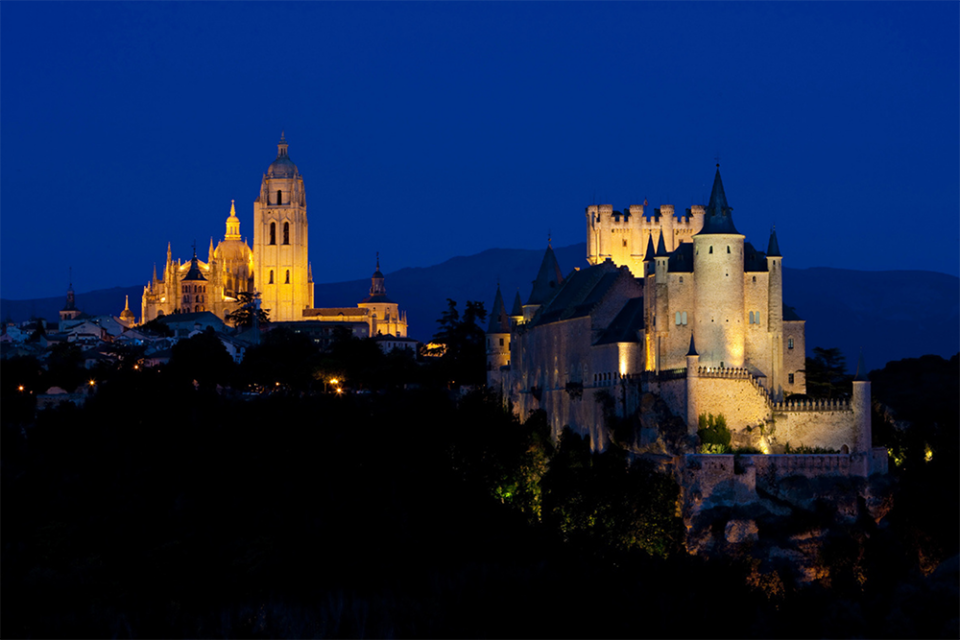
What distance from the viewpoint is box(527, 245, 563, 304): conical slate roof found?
7256cm

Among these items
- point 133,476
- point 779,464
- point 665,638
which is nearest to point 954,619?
point 665,638

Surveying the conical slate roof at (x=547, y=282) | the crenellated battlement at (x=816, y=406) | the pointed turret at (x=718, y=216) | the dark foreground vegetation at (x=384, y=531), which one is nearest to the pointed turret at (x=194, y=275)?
the dark foreground vegetation at (x=384, y=531)

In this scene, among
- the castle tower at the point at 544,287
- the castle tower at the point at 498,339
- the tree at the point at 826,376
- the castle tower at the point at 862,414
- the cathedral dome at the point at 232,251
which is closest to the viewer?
the castle tower at the point at 862,414

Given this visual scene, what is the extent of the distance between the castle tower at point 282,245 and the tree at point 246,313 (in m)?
2.97

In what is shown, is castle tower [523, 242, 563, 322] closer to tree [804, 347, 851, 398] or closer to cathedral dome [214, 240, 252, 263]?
tree [804, 347, 851, 398]

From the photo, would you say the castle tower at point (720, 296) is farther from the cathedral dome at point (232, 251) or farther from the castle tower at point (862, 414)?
the cathedral dome at point (232, 251)

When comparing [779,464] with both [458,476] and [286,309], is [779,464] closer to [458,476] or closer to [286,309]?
[458,476]

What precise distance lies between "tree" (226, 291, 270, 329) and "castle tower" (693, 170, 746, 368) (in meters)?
76.5

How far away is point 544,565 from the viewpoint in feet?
148

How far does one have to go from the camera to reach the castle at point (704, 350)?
5209 cm

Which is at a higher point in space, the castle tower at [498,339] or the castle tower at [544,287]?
the castle tower at [544,287]

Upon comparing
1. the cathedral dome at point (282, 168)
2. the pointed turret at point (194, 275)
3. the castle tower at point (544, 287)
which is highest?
the cathedral dome at point (282, 168)

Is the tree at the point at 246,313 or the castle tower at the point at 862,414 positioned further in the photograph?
the tree at the point at 246,313

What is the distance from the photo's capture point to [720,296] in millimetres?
54000
